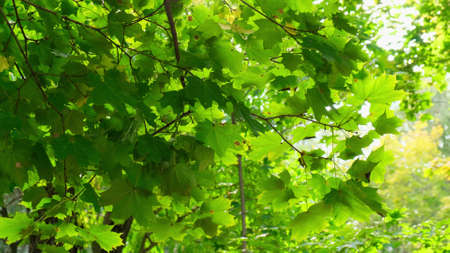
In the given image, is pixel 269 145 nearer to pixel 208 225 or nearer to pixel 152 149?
pixel 208 225

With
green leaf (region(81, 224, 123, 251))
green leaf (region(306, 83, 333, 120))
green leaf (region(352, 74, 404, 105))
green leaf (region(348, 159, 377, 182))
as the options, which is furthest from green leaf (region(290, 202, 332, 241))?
green leaf (region(81, 224, 123, 251))

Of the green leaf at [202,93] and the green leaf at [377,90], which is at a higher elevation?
the green leaf at [377,90]

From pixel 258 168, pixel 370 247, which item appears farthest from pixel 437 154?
pixel 370 247

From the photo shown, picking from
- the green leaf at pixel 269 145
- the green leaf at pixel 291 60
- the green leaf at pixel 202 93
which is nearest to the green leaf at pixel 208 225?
the green leaf at pixel 269 145

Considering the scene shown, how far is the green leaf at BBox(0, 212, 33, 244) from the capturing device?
49.1 inches

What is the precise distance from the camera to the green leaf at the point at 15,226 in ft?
4.09

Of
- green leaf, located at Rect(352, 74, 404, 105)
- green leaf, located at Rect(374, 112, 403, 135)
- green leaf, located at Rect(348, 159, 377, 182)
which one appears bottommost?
green leaf, located at Rect(348, 159, 377, 182)

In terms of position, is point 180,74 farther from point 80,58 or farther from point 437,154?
point 437,154

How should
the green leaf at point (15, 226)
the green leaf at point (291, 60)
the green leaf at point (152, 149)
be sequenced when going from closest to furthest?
1. the green leaf at point (152, 149)
2. the green leaf at point (291, 60)
3. the green leaf at point (15, 226)

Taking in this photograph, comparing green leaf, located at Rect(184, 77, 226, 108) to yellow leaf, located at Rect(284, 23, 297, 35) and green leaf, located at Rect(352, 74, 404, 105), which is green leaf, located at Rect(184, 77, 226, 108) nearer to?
yellow leaf, located at Rect(284, 23, 297, 35)

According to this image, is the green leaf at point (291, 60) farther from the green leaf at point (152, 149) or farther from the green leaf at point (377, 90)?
the green leaf at point (152, 149)

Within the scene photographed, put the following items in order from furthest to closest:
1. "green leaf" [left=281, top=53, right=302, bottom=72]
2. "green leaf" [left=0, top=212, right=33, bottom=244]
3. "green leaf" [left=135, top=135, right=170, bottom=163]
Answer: "green leaf" [left=0, top=212, right=33, bottom=244] → "green leaf" [left=281, top=53, right=302, bottom=72] → "green leaf" [left=135, top=135, right=170, bottom=163]

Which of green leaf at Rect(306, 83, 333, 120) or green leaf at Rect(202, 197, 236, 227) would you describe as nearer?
green leaf at Rect(306, 83, 333, 120)

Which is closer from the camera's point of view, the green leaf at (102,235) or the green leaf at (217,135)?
the green leaf at (217,135)
